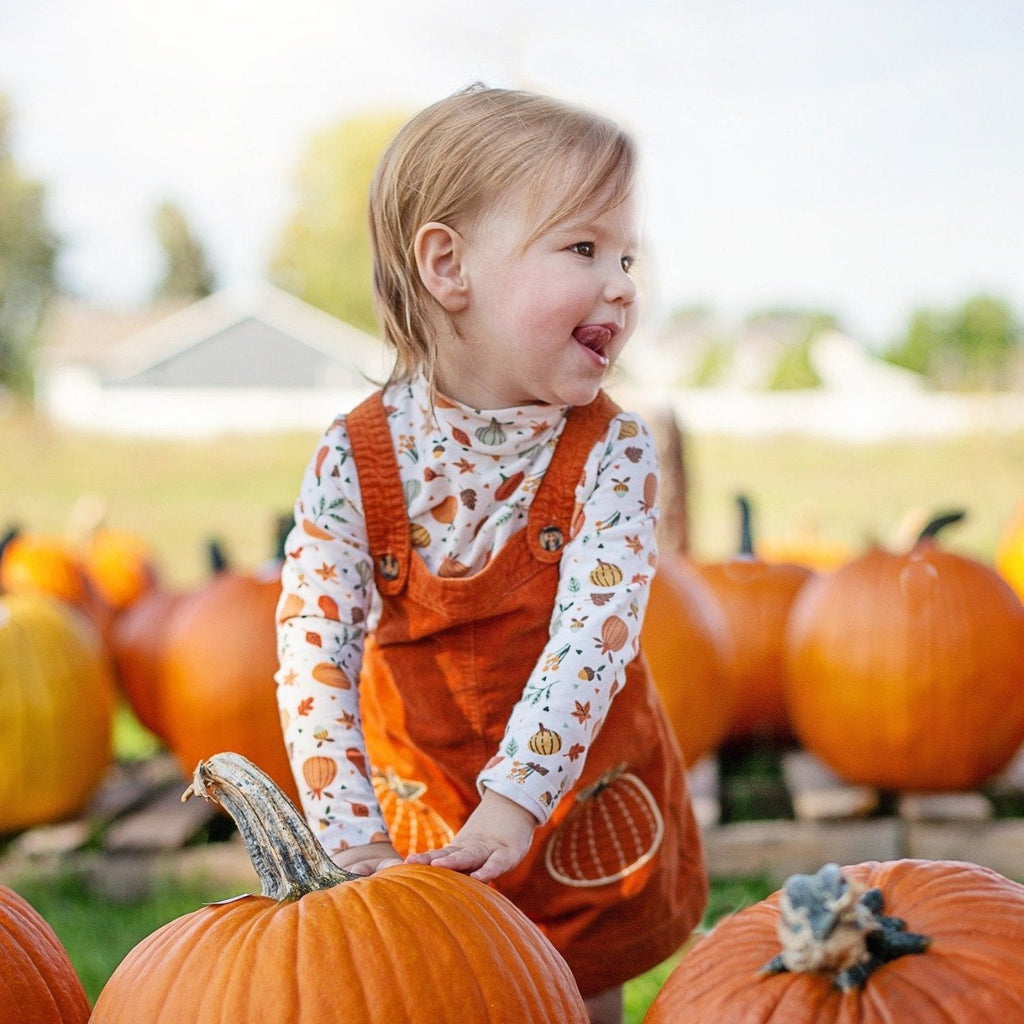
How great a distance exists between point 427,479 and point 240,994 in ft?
2.59

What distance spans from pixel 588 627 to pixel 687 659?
1671 mm

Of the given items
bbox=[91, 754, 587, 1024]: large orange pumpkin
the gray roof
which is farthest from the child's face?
the gray roof

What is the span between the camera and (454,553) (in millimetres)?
1775

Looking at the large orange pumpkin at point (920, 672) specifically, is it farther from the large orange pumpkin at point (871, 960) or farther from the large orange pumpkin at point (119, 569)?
the large orange pumpkin at point (119, 569)

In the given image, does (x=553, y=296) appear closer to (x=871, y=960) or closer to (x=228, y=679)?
(x=871, y=960)

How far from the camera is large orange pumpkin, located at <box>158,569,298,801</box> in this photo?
319 cm

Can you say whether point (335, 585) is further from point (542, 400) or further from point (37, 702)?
point (37, 702)

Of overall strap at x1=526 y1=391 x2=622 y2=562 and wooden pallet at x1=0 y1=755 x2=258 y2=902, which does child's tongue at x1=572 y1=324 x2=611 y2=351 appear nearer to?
overall strap at x1=526 y1=391 x2=622 y2=562

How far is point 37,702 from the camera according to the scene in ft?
10.2

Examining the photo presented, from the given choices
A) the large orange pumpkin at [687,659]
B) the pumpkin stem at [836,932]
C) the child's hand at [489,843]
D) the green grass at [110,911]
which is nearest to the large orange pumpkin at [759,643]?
the large orange pumpkin at [687,659]

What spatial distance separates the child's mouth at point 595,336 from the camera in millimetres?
1676

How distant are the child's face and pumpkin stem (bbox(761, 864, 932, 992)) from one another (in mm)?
808

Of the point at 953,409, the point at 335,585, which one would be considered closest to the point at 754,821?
the point at 335,585

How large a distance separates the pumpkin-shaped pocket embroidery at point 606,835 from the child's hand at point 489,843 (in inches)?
11.2
